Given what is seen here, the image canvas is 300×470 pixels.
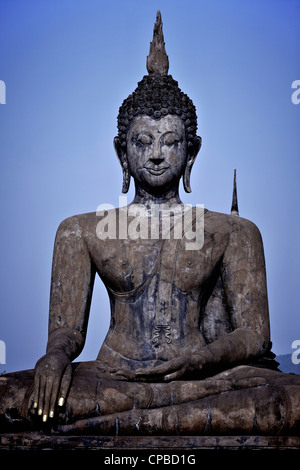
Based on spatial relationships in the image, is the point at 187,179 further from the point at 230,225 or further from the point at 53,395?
the point at 53,395

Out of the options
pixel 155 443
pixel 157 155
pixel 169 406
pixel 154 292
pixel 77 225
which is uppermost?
pixel 157 155

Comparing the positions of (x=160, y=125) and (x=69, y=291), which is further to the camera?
(x=160, y=125)

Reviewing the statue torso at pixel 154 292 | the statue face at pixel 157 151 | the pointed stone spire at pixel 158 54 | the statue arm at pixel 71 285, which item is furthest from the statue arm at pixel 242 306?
the pointed stone spire at pixel 158 54

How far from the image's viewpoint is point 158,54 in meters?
11.0

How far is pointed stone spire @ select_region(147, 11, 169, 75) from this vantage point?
432 inches

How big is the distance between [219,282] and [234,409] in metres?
2.10

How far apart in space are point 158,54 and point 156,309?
2876 millimetres

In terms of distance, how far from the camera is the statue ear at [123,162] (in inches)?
425

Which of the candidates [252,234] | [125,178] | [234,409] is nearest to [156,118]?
[125,178]

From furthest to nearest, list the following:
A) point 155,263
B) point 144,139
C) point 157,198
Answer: point 157,198 → point 144,139 → point 155,263

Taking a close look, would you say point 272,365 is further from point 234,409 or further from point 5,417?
point 5,417

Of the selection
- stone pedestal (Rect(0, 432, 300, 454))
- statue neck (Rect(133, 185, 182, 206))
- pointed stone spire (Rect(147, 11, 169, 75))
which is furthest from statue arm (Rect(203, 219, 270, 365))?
pointed stone spire (Rect(147, 11, 169, 75))

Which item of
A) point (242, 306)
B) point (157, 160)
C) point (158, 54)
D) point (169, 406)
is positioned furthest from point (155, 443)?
point (158, 54)

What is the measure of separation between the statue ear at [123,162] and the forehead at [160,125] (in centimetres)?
37
